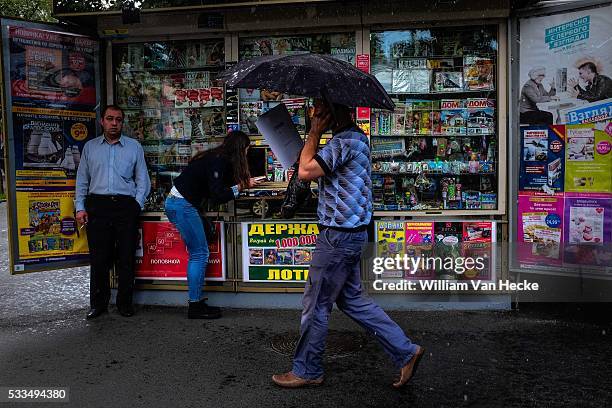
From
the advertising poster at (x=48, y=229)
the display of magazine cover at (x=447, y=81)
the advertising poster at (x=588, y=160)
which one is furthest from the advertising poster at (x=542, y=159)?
the advertising poster at (x=48, y=229)

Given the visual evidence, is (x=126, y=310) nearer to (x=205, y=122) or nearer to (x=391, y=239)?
(x=205, y=122)

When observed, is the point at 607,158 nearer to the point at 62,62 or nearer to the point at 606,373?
the point at 606,373

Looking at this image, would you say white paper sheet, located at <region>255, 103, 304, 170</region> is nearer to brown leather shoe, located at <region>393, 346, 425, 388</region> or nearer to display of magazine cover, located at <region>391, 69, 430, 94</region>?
brown leather shoe, located at <region>393, 346, 425, 388</region>

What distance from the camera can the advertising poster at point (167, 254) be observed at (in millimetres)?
5828

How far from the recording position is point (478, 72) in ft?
19.0

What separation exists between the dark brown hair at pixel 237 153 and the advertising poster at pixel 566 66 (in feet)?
8.61

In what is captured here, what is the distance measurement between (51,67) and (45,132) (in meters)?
0.61

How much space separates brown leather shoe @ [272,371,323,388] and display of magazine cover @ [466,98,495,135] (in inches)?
123

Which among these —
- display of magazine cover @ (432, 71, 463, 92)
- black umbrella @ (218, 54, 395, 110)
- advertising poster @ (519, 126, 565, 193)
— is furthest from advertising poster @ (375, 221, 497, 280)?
black umbrella @ (218, 54, 395, 110)

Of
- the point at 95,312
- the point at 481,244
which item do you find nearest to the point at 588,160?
the point at 481,244

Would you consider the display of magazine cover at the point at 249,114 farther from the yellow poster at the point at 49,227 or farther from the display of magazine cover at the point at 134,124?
the yellow poster at the point at 49,227

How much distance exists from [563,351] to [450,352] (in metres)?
0.87

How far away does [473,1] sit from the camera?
5.45 m

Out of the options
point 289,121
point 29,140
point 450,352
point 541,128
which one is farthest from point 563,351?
point 29,140
